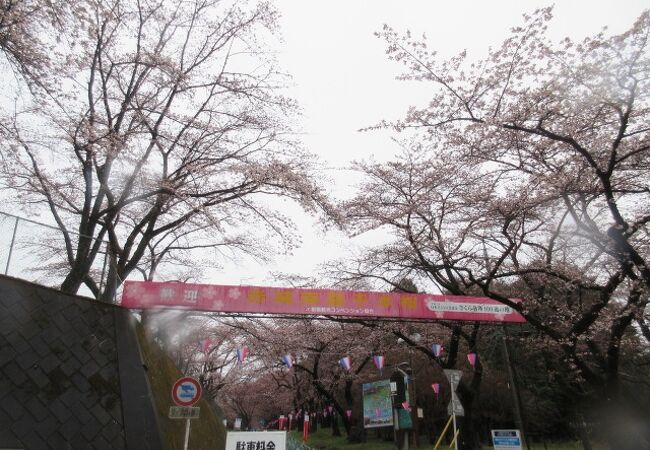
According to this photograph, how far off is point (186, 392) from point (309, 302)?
5088 millimetres

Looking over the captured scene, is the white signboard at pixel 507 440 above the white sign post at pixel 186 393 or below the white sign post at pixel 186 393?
below

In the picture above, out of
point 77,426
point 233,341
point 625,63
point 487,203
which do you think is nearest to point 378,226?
point 487,203

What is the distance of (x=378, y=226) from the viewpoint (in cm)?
1639

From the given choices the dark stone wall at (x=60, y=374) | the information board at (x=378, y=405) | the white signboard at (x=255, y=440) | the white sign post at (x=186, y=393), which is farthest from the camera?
the information board at (x=378, y=405)

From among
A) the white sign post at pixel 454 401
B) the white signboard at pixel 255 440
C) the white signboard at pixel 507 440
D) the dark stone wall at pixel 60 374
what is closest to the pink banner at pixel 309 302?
the white sign post at pixel 454 401

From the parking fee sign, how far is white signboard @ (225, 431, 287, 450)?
1.70m

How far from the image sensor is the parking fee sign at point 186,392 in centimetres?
892

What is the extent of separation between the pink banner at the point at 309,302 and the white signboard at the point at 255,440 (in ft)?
12.1

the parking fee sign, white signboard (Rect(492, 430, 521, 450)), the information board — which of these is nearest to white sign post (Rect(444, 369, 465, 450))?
white signboard (Rect(492, 430, 521, 450))

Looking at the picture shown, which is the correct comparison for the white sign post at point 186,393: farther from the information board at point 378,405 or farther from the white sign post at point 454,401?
the information board at point 378,405

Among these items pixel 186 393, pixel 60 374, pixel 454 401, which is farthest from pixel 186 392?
pixel 454 401

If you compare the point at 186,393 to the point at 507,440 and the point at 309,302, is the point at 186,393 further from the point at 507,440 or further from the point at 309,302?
the point at 507,440

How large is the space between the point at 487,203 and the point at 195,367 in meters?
32.0

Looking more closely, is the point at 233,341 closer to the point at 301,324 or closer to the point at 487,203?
the point at 301,324
